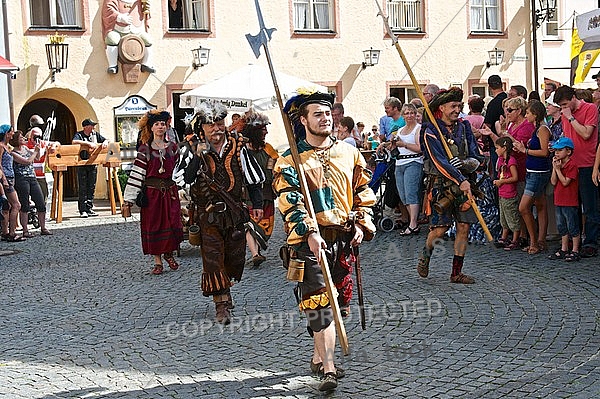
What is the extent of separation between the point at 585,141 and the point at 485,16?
16.7 m

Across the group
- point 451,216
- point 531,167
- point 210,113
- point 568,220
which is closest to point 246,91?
point 531,167

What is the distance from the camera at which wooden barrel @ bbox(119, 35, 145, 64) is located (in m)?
20.7

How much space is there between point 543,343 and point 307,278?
185 centimetres

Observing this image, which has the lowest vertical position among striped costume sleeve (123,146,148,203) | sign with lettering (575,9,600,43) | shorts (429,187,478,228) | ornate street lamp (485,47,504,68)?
shorts (429,187,478,228)

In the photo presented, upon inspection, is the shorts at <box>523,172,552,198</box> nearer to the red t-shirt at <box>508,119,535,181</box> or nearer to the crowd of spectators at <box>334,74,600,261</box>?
the crowd of spectators at <box>334,74,600,261</box>

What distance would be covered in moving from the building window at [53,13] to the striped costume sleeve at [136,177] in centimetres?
1181

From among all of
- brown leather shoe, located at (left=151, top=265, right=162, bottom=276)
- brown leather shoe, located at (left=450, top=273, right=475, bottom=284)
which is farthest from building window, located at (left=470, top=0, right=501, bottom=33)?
brown leather shoe, located at (left=450, top=273, right=475, bottom=284)

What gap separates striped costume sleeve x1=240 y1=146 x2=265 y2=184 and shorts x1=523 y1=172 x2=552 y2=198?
142 inches

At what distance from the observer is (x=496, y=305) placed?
7621 mm

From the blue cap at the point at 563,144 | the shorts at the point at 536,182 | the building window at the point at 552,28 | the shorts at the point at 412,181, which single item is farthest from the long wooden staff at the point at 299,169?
the building window at the point at 552,28

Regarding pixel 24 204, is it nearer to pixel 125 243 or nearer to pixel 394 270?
A: pixel 125 243

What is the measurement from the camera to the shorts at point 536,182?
10070 millimetres

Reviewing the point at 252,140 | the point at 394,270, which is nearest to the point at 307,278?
the point at 394,270

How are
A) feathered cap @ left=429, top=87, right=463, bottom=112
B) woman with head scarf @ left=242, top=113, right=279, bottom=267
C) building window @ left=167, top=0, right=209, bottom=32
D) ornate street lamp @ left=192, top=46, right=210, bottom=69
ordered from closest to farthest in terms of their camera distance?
feathered cap @ left=429, top=87, right=463, bottom=112 < woman with head scarf @ left=242, top=113, right=279, bottom=267 < ornate street lamp @ left=192, top=46, right=210, bottom=69 < building window @ left=167, top=0, right=209, bottom=32
